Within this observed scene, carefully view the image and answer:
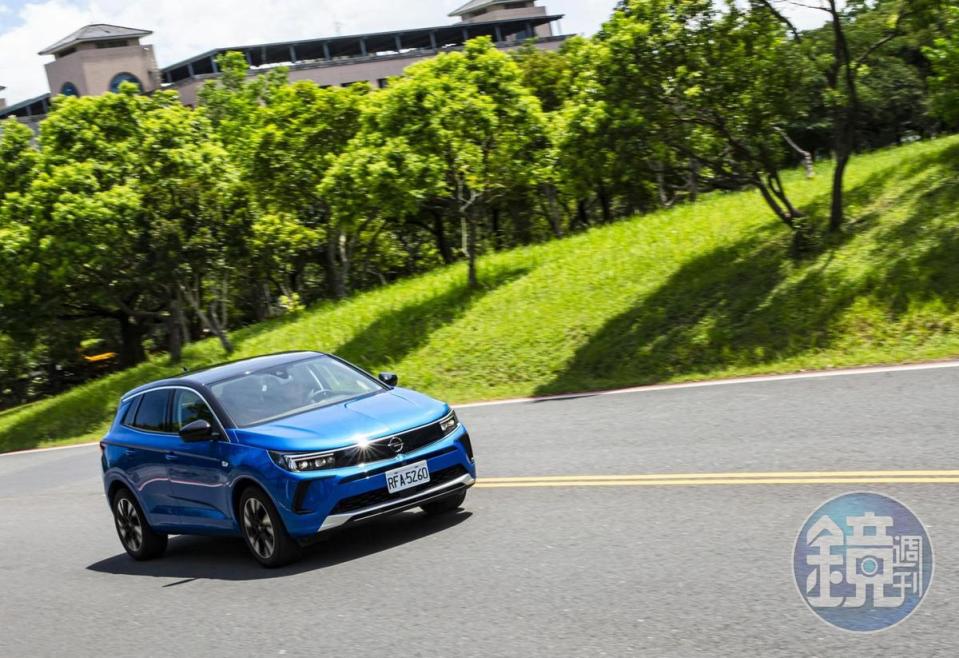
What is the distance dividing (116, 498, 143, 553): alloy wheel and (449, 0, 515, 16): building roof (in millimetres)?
108914

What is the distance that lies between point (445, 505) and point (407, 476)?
1.25 metres

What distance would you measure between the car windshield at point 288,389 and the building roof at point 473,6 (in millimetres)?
109119

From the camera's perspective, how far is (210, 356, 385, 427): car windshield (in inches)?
360

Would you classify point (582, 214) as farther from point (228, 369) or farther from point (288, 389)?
point (288, 389)

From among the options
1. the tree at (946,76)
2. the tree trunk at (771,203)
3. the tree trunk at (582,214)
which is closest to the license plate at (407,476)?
the tree trunk at (771,203)

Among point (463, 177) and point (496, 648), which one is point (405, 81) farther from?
point (496, 648)

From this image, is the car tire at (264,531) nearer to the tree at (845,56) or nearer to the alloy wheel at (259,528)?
the alloy wheel at (259,528)

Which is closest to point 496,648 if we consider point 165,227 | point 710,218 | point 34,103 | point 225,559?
point 225,559

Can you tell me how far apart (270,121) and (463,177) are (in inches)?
467

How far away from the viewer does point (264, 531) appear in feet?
28.3

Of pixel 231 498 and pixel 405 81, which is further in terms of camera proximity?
pixel 405 81

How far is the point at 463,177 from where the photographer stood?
99.1ft

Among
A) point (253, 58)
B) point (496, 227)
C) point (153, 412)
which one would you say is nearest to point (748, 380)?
point (153, 412)

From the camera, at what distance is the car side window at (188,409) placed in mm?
9305
